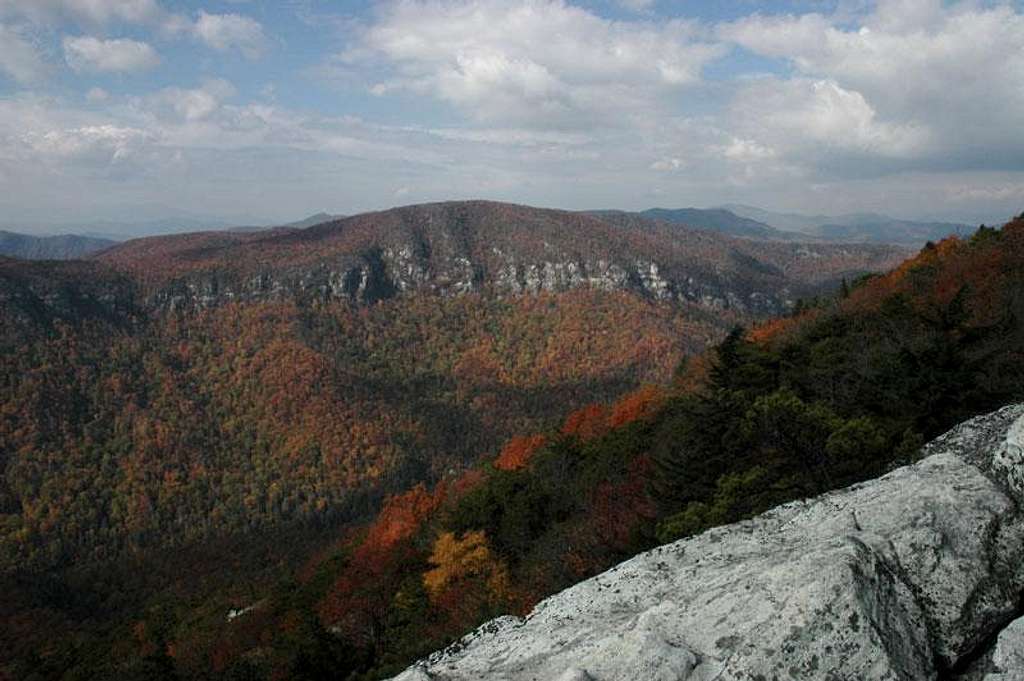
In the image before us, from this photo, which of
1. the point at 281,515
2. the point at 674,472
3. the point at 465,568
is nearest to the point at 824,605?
the point at 674,472

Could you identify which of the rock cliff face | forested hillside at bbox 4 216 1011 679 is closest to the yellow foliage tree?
forested hillside at bbox 4 216 1011 679

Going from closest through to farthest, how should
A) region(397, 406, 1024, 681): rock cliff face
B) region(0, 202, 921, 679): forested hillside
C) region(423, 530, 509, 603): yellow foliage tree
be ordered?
region(397, 406, 1024, 681): rock cliff face, region(0, 202, 921, 679): forested hillside, region(423, 530, 509, 603): yellow foliage tree

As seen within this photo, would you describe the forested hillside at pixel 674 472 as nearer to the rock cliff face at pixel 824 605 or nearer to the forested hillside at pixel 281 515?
the forested hillside at pixel 281 515

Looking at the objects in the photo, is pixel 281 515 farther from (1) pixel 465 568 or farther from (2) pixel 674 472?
(2) pixel 674 472

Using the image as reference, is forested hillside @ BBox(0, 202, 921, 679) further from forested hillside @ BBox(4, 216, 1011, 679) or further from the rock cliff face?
the rock cliff face

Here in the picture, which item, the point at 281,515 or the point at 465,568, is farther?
the point at 281,515

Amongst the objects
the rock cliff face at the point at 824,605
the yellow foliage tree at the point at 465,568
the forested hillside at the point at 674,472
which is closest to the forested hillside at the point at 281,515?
the yellow foliage tree at the point at 465,568

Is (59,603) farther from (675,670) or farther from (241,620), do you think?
(675,670)

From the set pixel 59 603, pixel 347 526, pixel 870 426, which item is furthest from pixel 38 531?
pixel 870 426
